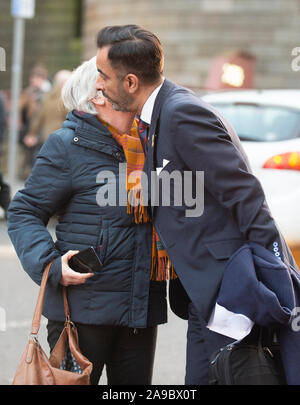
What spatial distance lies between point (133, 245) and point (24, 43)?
22.6 metres

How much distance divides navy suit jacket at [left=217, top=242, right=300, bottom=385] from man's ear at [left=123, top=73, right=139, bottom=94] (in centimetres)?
63

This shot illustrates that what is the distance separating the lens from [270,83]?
18688mm

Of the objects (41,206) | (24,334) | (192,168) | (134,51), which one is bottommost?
(24,334)

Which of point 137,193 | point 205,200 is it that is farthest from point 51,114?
point 205,200

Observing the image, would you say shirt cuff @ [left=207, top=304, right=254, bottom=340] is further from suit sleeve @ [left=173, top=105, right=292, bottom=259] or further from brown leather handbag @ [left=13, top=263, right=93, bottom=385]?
brown leather handbag @ [left=13, top=263, right=93, bottom=385]

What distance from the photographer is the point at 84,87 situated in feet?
10.2

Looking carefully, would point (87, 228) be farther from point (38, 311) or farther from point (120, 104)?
point (120, 104)

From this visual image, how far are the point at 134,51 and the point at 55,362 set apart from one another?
1084mm

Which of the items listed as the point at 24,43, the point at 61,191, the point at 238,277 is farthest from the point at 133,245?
the point at 24,43

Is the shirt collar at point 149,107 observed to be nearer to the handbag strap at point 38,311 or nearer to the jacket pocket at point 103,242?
the jacket pocket at point 103,242

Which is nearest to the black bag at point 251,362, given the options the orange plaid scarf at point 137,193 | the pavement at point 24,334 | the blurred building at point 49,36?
the orange plaid scarf at point 137,193

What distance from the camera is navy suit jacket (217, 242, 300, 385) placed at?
8.51 feet

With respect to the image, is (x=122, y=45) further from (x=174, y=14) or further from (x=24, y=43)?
(x=24, y=43)

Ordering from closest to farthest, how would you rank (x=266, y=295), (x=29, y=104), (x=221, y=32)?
(x=266, y=295)
(x=29, y=104)
(x=221, y=32)
